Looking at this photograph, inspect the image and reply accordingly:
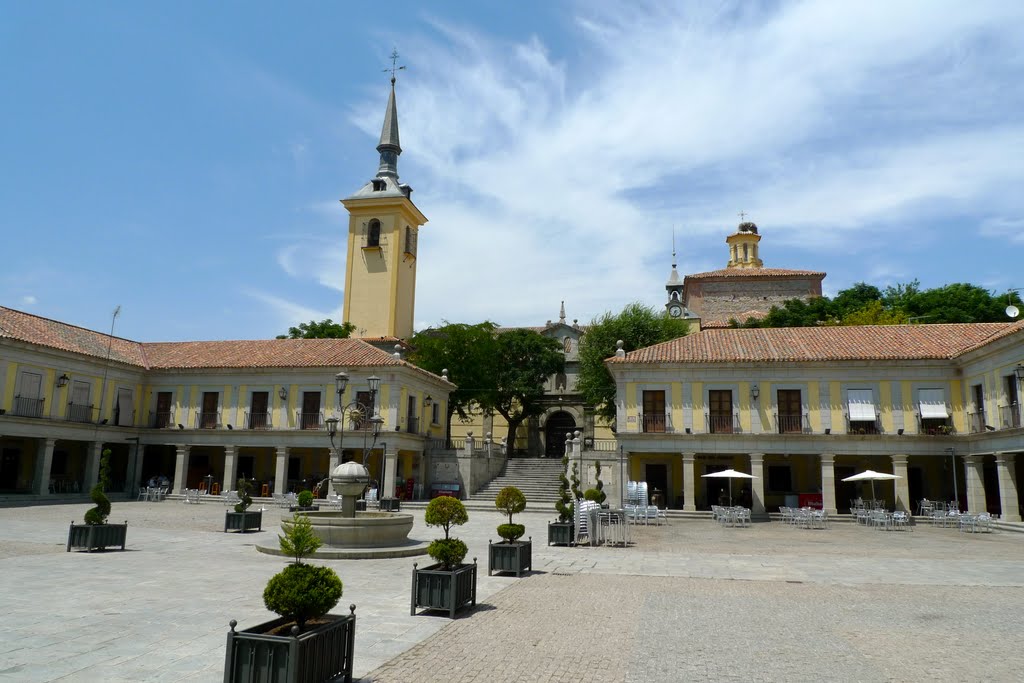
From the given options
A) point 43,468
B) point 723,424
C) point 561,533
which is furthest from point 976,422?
point 43,468

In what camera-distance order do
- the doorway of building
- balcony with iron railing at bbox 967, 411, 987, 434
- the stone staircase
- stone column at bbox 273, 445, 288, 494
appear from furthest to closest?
stone column at bbox 273, 445, 288, 494
the stone staircase
the doorway of building
balcony with iron railing at bbox 967, 411, 987, 434

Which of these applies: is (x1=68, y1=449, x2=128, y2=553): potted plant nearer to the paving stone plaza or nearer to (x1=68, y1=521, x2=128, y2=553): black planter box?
(x1=68, y1=521, x2=128, y2=553): black planter box

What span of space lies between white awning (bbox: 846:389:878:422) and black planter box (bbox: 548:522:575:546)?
1721cm

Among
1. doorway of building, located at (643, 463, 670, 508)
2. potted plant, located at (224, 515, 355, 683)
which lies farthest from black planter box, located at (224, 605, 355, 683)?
doorway of building, located at (643, 463, 670, 508)

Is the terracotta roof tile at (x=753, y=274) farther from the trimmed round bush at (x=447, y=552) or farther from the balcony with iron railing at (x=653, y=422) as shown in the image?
the trimmed round bush at (x=447, y=552)

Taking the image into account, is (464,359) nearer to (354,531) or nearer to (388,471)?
(388,471)

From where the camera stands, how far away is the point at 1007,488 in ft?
81.9

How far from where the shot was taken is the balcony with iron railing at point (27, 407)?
96.9ft

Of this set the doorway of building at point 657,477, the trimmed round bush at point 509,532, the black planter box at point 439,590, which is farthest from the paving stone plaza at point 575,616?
the doorway of building at point 657,477

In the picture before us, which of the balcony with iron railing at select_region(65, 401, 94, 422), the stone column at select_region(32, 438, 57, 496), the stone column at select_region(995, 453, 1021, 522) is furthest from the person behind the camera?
the balcony with iron railing at select_region(65, 401, 94, 422)

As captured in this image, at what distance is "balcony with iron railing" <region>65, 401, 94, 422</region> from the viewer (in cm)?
3234

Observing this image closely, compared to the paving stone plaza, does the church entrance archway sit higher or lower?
higher

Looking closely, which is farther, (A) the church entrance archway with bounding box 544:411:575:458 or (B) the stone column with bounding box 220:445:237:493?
(A) the church entrance archway with bounding box 544:411:575:458

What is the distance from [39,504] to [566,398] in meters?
35.2
